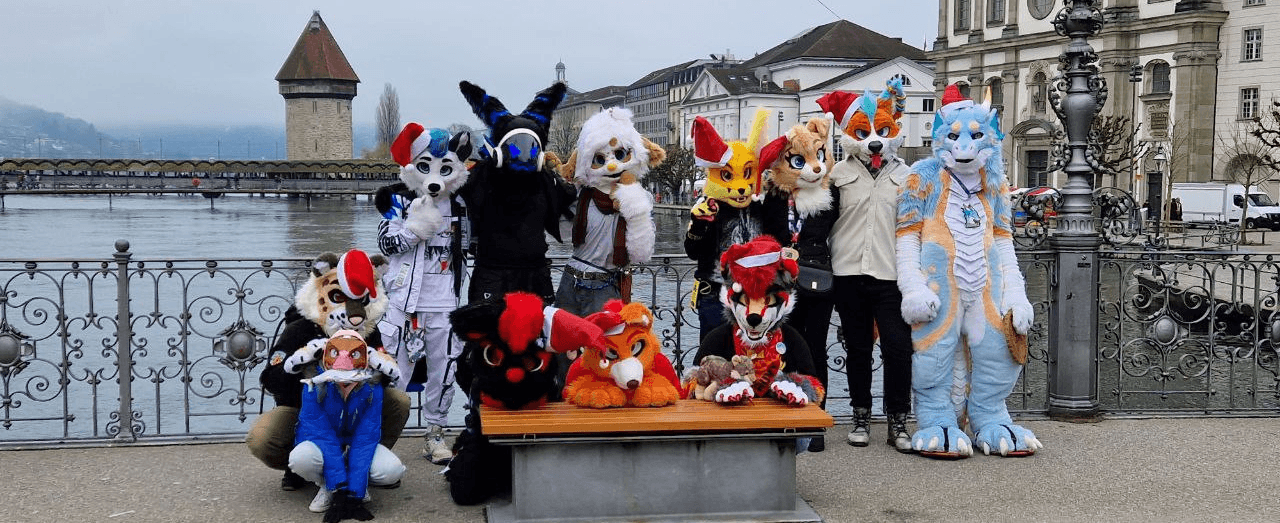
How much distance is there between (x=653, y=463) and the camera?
473 cm

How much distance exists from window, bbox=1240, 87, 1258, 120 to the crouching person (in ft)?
142

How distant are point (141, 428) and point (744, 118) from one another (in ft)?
233

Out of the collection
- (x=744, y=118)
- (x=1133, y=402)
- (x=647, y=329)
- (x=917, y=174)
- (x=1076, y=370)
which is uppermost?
(x=744, y=118)

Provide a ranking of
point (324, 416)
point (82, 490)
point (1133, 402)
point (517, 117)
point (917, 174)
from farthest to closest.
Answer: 1. point (1133, 402)
2. point (917, 174)
3. point (517, 117)
4. point (82, 490)
5. point (324, 416)

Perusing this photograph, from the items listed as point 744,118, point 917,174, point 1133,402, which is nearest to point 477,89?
point 917,174

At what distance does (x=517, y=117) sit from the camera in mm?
5547

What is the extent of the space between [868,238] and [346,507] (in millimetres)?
2894

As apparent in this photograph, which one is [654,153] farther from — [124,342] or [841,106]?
[124,342]

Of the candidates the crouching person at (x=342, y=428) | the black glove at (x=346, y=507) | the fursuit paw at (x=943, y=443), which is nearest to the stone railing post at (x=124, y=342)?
the crouching person at (x=342, y=428)

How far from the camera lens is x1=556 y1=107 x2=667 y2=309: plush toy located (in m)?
5.60

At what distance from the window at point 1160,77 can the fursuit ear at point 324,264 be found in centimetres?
4432

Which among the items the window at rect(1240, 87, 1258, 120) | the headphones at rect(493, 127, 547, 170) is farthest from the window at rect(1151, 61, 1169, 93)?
the headphones at rect(493, 127, 547, 170)

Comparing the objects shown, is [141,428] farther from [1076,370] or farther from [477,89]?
[1076,370]

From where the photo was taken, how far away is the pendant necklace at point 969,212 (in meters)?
5.88
